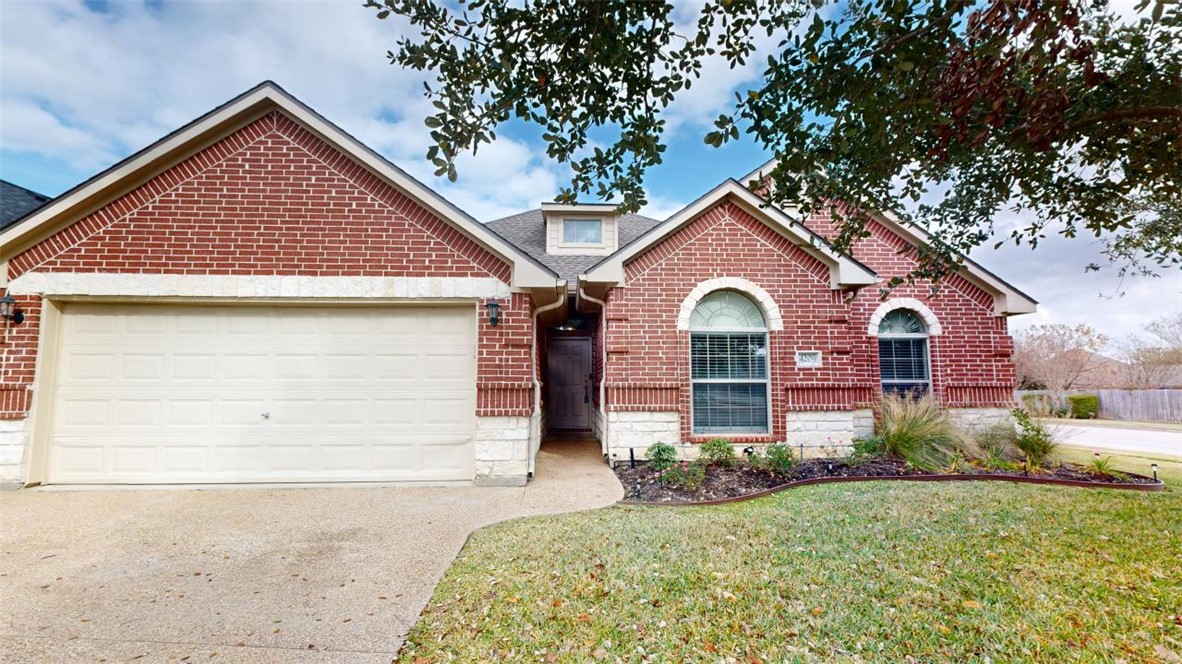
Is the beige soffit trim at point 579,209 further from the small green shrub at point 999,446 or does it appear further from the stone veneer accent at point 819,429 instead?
the small green shrub at point 999,446

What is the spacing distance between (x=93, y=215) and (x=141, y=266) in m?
0.94

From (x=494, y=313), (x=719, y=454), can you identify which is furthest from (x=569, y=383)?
(x=494, y=313)

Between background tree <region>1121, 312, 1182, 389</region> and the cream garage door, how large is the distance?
38397 mm

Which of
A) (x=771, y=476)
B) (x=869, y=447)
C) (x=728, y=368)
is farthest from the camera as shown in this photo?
(x=728, y=368)

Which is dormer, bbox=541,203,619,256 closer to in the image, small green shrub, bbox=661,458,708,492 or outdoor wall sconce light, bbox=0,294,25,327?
small green shrub, bbox=661,458,708,492

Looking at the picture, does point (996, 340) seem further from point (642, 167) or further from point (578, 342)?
point (642, 167)

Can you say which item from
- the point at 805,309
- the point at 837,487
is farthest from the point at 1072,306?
the point at 837,487

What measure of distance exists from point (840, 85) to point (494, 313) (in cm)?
456

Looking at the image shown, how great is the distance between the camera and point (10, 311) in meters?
6.20

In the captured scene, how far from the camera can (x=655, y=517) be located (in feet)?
17.1

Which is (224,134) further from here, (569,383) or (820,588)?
(820,588)

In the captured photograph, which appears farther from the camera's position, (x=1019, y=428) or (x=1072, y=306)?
(x=1072, y=306)

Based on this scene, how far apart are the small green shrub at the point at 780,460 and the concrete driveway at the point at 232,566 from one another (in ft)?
8.24

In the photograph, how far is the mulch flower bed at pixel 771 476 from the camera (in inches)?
255
